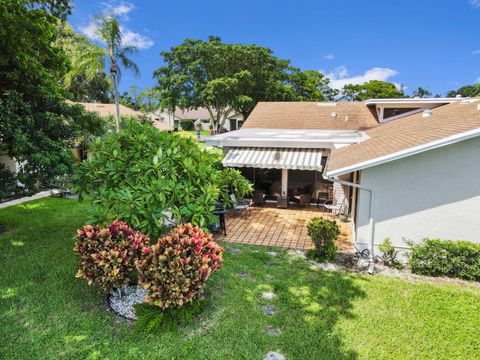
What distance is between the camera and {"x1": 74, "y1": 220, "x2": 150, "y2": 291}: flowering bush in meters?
10.7

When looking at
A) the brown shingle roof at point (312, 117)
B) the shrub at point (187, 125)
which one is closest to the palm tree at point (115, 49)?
the brown shingle roof at point (312, 117)

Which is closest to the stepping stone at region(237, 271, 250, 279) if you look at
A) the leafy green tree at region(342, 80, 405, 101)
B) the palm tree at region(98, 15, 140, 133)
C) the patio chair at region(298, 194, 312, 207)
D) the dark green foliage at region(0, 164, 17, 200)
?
the patio chair at region(298, 194, 312, 207)

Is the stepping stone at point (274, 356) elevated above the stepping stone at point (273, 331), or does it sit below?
below

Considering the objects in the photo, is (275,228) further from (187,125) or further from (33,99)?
(187,125)

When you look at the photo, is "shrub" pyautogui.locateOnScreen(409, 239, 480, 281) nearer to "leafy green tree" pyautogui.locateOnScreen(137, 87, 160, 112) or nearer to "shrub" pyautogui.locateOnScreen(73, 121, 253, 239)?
"shrub" pyautogui.locateOnScreen(73, 121, 253, 239)

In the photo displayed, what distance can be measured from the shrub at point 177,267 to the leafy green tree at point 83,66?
12463mm

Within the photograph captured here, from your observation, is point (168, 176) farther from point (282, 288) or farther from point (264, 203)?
point (264, 203)

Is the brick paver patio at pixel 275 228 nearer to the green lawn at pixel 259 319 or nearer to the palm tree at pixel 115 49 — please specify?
the green lawn at pixel 259 319

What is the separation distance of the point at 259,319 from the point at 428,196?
9581mm

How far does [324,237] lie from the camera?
51.1 feet

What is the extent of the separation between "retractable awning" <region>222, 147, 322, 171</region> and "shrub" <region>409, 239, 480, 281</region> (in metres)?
9.70

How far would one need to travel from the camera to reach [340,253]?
650 inches

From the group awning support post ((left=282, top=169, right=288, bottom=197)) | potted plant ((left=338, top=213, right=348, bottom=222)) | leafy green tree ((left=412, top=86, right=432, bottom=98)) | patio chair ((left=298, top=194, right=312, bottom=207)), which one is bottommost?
potted plant ((left=338, top=213, right=348, bottom=222))

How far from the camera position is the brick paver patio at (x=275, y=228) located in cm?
1822
